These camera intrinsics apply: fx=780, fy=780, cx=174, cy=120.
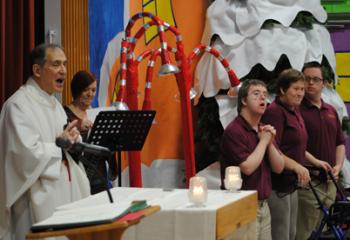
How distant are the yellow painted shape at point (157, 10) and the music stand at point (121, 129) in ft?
9.50

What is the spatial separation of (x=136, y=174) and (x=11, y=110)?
88.4 inches

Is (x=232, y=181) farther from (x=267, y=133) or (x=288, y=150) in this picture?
(x=288, y=150)

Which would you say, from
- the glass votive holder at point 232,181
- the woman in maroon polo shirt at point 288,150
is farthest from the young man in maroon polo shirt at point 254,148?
the glass votive holder at point 232,181

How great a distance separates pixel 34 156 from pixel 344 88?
613 centimetres

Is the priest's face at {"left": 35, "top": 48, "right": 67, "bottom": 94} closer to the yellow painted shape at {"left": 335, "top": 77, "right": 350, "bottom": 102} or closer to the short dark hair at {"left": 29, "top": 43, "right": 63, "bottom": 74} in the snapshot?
the short dark hair at {"left": 29, "top": 43, "right": 63, "bottom": 74}

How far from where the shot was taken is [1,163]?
492 centimetres

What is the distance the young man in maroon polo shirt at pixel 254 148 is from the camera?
571 centimetres

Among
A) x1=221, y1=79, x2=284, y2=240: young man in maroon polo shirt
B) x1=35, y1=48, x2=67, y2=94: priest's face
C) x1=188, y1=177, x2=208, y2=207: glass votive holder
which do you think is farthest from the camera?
x1=221, y1=79, x2=284, y2=240: young man in maroon polo shirt

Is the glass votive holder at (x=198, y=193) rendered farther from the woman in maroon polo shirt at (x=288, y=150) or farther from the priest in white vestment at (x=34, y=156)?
the woman in maroon polo shirt at (x=288, y=150)

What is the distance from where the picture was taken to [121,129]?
5.33 meters

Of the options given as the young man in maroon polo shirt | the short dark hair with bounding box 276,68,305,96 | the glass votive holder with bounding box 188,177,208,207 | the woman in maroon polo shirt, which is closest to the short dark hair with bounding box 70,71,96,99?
the young man in maroon polo shirt

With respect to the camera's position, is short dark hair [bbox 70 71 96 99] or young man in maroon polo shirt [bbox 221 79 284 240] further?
short dark hair [bbox 70 71 96 99]

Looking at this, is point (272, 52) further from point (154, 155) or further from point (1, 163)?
point (1, 163)

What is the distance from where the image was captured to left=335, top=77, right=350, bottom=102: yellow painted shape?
10055mm
